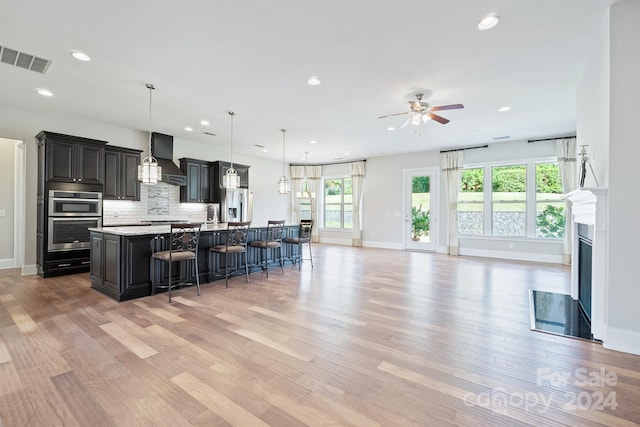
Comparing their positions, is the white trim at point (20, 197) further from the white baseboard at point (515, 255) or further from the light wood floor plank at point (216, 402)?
the white baseboard at point (515, 255)

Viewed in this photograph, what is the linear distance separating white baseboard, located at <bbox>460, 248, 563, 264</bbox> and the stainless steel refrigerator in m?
6.31

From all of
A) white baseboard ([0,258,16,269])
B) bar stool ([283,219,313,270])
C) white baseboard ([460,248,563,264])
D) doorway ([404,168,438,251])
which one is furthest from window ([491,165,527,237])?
white baseboard ([0,258,16,269])

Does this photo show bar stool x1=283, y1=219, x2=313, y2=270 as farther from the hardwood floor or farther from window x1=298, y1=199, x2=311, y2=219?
window x1=298, y1=199, x2=311, y2=219

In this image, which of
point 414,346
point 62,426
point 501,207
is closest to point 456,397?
point 414,346

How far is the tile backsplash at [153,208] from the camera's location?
6203 millimetres

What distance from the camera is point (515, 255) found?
739cm

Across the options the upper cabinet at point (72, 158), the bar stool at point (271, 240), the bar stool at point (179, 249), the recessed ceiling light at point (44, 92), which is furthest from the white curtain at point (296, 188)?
the recessed ceiling light at point (44, 92)

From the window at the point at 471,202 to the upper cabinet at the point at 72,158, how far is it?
8701 mm

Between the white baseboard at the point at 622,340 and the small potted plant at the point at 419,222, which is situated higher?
the small potted plant at the point at 419,222

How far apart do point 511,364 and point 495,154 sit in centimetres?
682

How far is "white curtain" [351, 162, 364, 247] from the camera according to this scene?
9.89 metres

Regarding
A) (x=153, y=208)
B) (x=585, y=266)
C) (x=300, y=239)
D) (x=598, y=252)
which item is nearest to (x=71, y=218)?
(x=153, y=208)

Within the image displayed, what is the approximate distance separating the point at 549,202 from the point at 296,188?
7.68 meters

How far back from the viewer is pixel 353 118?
566 cm
